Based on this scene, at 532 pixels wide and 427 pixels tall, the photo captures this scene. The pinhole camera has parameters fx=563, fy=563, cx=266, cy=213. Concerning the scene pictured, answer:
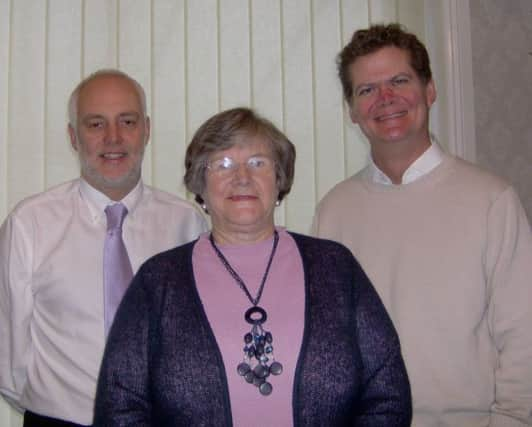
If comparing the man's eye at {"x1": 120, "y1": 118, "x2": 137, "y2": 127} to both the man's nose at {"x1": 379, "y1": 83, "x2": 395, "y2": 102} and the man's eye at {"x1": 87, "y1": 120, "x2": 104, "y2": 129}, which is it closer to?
the man's eye at {"x1": 87, "y1": 120, "x2": 104, "y2": 129}

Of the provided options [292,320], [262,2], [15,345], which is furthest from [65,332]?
[262,2]

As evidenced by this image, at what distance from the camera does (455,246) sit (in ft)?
5.22

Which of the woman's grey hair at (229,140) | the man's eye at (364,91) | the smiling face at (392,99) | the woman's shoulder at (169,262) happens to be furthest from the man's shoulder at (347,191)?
the woman's shoulder at (169,262)

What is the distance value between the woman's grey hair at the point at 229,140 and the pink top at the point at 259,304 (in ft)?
0.58

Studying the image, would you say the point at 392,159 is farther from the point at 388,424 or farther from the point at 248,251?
the point at 388,424

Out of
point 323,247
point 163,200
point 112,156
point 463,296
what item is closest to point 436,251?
point 463,296

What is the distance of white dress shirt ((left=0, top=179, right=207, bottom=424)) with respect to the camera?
1.64m

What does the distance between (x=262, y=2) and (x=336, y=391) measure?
1.89 meters

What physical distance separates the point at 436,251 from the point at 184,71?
1430mm

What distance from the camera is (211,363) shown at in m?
1.24

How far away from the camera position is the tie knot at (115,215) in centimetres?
176

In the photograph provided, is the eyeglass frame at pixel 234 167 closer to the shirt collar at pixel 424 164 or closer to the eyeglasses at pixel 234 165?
the eyeglasses at pixel 234 165

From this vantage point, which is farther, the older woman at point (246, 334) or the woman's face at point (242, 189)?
the woman's face at point (242, 189)

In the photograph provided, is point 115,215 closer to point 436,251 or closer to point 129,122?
point 129,122
